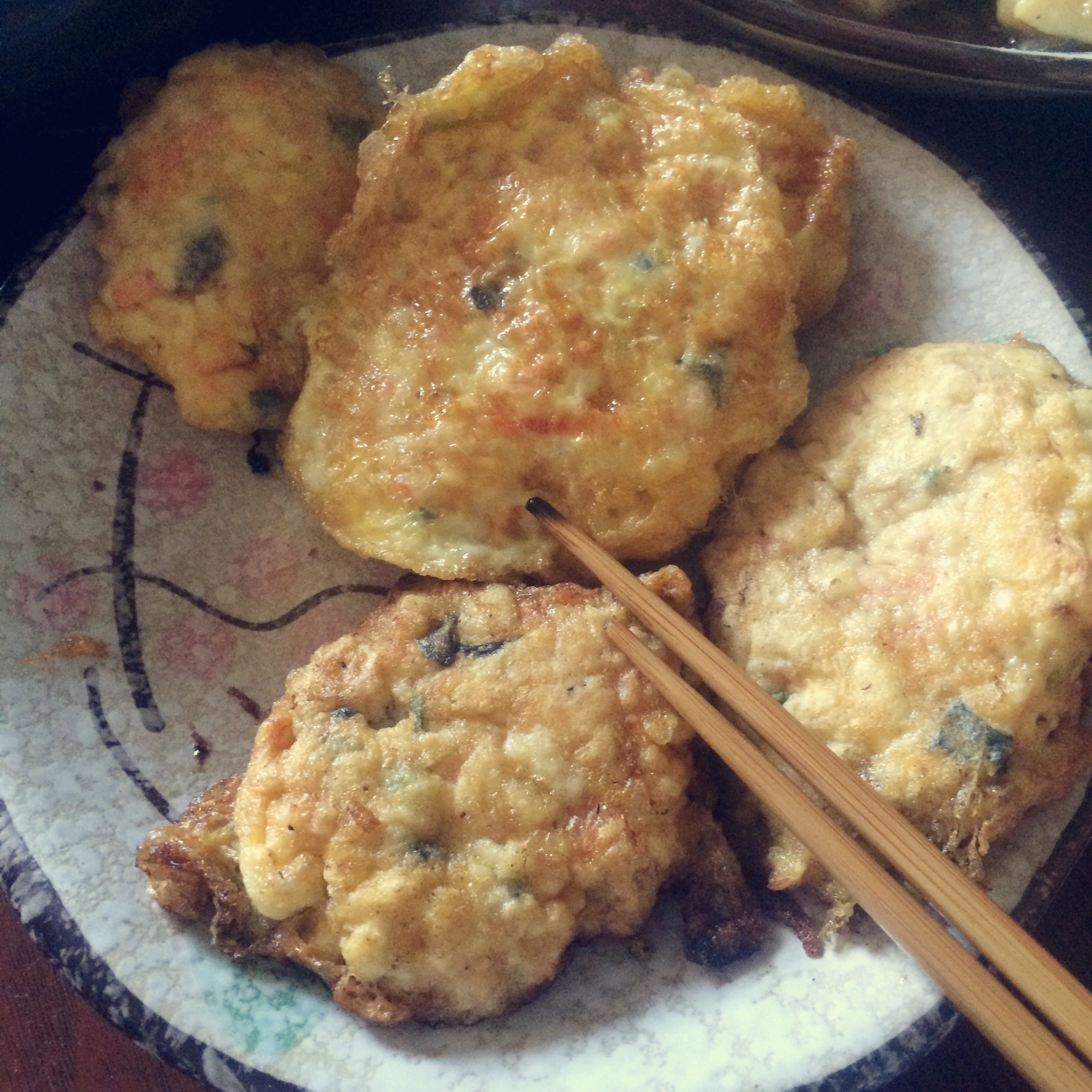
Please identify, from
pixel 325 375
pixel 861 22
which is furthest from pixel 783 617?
pixel 861 22

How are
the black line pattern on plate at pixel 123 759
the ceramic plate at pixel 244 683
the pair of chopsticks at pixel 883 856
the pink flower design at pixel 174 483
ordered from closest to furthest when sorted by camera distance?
the pair of chopsticks at pixel 883 856, the ceramic plate at pixel 244 683, the black line pattern on plate at pixel 123 759, the pink flower design at pixel 174 483

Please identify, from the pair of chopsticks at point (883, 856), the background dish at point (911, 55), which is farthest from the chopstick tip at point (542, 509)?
the background dish at point (911, 55)

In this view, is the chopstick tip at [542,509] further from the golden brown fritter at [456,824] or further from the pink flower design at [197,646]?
the pink flower design at [197,646]

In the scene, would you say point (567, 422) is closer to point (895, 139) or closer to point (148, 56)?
point (895, 139)

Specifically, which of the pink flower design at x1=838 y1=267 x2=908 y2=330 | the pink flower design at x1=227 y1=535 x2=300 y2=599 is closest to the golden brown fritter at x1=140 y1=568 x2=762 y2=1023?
the pink flower design at x1=227 y1=535 x2=300 y2=599

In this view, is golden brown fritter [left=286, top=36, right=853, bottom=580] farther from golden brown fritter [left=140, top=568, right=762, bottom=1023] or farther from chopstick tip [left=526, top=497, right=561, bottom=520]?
golden brown fritter [left=140, top=568, right=762, bottom=1023]

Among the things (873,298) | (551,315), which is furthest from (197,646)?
(873,298)

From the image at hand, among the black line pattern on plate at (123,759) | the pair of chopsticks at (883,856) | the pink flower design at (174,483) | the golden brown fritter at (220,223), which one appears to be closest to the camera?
the pair of chopsticks at (883,856)
